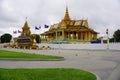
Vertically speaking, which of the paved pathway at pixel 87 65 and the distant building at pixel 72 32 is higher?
the distant building at pixel 72 32

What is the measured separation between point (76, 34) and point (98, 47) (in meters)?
22.4

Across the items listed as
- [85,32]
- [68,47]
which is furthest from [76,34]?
[68,47]

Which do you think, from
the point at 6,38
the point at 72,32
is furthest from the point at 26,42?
the point at 6,38

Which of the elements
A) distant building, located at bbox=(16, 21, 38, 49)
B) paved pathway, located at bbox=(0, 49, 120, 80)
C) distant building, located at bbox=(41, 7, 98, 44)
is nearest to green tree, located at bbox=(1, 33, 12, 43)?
distant building, located at bbox=(16, 21, 38, 49)

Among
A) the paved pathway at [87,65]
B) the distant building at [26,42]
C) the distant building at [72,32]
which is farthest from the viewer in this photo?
the distant building at [72,32]

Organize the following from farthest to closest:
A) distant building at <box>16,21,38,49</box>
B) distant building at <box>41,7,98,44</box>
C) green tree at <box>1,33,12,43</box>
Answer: green tree at <box>1,33,12,43</box>
distant building at <box>41,7,98,44</box>
distant building at <box>16,21,38,49</box>

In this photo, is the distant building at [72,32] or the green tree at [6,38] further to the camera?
the green tree at [6,38]

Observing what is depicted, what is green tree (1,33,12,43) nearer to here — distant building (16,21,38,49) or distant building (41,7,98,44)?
distant building (16,21,38,49)

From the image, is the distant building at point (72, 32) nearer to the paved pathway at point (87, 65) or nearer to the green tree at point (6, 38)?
the paved pathway at point (87, 65)

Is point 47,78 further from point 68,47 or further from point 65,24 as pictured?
point 65,24

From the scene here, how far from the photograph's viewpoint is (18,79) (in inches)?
→ 358

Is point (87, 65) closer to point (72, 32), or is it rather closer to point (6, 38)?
point (72, 32)

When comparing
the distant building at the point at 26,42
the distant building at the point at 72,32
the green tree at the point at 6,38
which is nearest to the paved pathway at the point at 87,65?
the distant building at the point at 26,42

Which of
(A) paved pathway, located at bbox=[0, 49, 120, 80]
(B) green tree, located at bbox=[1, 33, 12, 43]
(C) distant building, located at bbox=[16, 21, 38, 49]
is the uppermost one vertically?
(B) green tree, located at bbox=[1, 33, 12, 43]
